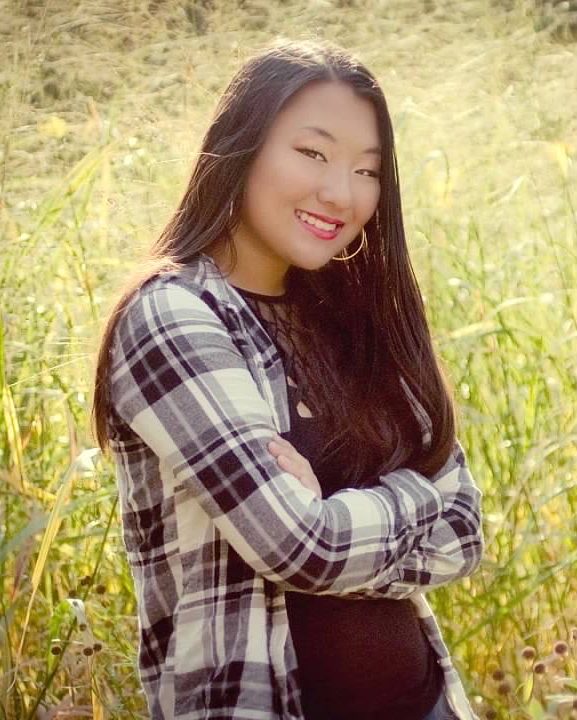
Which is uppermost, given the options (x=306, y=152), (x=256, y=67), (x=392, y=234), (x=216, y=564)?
(x=256, y=67)

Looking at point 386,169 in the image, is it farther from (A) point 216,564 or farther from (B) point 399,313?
(A) point 216,564

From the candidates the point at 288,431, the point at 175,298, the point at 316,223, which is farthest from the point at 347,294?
the point at 175,298

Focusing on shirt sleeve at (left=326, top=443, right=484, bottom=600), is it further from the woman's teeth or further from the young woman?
the woman's teeth

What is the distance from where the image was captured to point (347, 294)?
6.00 feet

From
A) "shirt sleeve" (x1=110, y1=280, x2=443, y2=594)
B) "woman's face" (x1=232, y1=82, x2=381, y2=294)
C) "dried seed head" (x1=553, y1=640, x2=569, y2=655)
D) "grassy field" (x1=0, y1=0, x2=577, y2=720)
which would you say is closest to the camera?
"shirt sleeve" (x1=110, y1=280, x2=443, y2=594)

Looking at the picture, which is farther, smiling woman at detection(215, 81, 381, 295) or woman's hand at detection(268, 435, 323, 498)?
smiling woman at detection(215, 81, 381, 295)

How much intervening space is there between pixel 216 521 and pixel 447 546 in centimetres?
36

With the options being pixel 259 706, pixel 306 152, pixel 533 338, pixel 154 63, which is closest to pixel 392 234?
pixel 306 152

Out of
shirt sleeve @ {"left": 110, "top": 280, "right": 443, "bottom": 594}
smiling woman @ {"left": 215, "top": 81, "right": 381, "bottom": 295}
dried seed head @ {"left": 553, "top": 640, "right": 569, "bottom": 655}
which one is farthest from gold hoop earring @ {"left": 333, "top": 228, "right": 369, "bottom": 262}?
dried seed head @ {"left": 553, "top": 640, "right": 569, "bottom": 655}

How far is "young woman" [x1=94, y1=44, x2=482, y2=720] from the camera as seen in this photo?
139 cm

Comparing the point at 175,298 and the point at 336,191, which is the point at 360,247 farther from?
the point at 175,298

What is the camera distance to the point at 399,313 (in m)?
1.80

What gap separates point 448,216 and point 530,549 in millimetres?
767

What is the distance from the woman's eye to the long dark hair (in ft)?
0.18
